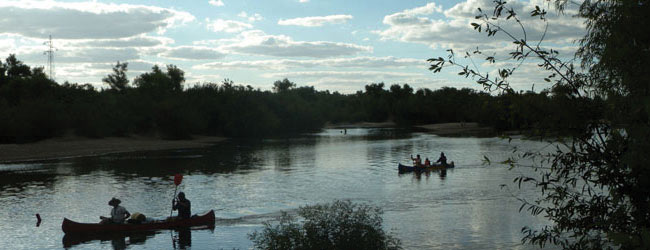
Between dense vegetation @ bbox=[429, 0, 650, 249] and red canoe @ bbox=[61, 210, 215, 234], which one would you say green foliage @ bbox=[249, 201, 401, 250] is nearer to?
dense vegetation @ bbox=[429, 0, 650, 249]

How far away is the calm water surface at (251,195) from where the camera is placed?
22641mm

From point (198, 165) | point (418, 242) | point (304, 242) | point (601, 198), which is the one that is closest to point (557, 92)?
point (601, 198)

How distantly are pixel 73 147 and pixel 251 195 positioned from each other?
46731 millimetres

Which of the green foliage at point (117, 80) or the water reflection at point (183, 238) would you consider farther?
the green foliage at point (117, 80)

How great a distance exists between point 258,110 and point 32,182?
76309 mm

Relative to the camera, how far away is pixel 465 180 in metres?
40.3

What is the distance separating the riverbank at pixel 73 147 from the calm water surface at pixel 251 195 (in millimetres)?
6454

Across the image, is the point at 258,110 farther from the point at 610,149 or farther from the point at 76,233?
the point at 610,149

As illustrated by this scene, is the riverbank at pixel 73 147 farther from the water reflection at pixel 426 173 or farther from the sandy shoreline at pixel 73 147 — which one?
the water reflection at pixel 426 173

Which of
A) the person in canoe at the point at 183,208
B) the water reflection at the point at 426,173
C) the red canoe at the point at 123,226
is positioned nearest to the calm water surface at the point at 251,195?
the water reflection at the point at 426,173

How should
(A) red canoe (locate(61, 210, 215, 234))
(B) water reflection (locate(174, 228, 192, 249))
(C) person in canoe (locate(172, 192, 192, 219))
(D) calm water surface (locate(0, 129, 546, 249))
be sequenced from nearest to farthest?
(B) water reflection (locate(174, 228, 192, 249)) → (D) calm water surface (locate(0, 129, 546, 249)) → (A) red canoe (locate(61, 210, 215, 234)) → (C) person in canoe (locate(172, 192, 192, 219))

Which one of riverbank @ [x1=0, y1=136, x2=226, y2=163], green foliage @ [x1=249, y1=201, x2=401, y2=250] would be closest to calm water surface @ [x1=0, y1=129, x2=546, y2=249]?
green foliage @ [x1=249, y1=201, x2=401, y2=250]

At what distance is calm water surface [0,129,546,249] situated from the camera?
22.6m

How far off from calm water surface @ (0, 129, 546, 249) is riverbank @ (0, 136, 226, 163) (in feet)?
21.2
